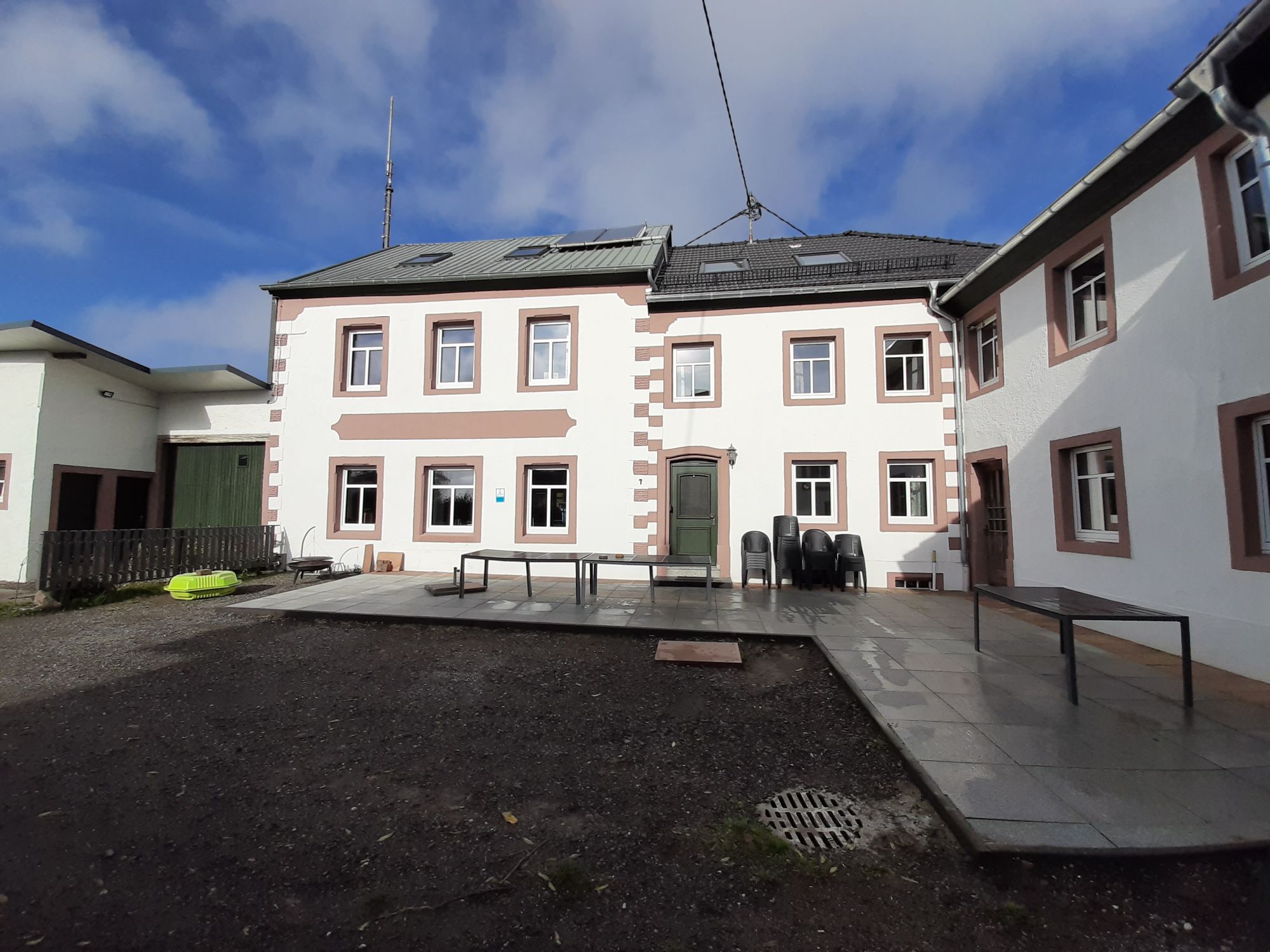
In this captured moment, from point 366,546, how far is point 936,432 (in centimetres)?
1205

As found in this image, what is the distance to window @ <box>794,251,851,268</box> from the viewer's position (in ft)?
40.1

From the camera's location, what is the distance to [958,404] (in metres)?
9.99

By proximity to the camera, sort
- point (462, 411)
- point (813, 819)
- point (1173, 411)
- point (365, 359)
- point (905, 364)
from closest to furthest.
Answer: point (813, 819)
point (1173, 411)
point (905, 364)
point (462, 411)
point (365, 359)

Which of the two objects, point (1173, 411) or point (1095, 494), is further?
point (1095, 494)

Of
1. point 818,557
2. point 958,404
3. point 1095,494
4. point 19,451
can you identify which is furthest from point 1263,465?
point 19,451

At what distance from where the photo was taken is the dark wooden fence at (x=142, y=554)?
328 inches

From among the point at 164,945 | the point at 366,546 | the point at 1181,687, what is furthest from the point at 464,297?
the point at 1181,687

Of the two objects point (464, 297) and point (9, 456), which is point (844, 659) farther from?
point (9, 456)

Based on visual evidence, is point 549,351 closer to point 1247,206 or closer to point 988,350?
point 988,350

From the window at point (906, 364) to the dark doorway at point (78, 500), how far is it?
1753 cm

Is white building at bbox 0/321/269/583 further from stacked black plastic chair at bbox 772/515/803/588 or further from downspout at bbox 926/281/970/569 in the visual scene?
downspout at bbox 926/281/970/569

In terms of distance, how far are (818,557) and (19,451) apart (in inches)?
646

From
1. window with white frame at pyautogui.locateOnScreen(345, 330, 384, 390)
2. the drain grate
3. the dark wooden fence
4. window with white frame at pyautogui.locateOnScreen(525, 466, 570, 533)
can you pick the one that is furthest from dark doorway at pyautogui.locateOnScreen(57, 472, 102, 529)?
the drain grate

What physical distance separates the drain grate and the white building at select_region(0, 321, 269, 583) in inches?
536
